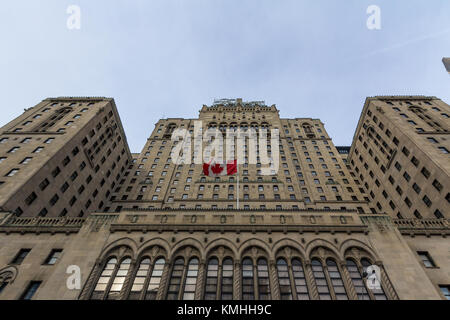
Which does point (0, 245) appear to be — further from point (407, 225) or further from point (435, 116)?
point (435, 116)

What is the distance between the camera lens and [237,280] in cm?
2055

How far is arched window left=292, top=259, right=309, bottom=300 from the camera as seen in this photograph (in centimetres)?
1981

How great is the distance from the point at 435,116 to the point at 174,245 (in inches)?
2322

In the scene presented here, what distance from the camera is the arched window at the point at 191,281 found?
19.9m

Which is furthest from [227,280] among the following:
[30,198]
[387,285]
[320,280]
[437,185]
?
[437,185]

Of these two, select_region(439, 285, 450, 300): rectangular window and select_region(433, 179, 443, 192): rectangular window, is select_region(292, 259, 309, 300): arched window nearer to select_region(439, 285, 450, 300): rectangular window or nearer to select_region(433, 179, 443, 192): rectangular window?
select_region(439, 285, 450, 300): rectangular window

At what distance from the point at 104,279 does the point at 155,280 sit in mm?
4562

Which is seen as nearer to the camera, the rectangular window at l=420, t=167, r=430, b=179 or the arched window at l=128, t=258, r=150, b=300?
the arched window at l=128, t=258, r=150, b=300

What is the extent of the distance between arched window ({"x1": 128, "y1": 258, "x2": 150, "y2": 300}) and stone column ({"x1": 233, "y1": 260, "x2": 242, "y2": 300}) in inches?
311

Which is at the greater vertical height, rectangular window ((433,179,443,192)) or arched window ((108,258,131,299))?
rectangular window ((433,179,443,192))

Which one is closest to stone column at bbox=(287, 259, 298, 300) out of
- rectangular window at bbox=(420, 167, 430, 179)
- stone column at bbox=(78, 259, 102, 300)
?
stone column at bbox=(78, 259, 102, 300)

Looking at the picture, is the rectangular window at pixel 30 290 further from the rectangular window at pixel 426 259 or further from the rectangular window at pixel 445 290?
the rectangular window at pixel 426 259

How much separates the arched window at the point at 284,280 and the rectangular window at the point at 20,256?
2548 cm
